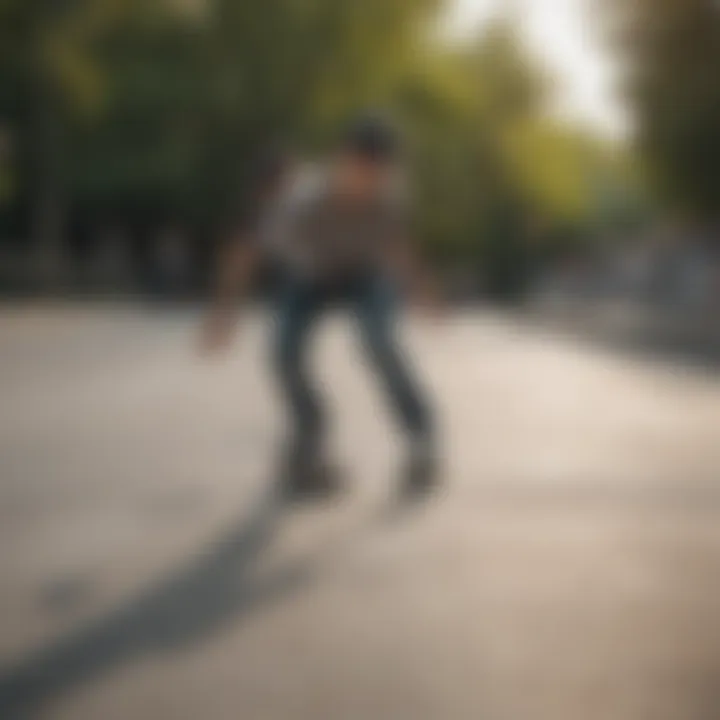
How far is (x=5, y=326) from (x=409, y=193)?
16.5 m

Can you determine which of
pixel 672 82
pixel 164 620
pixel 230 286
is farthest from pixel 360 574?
pixel 672 82

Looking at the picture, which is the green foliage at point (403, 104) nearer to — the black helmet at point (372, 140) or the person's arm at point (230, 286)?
the person's arm at point (230, 286)

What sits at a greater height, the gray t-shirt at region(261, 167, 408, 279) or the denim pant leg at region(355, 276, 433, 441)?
the gray t-shirt at region(261, 167, 408, 279)

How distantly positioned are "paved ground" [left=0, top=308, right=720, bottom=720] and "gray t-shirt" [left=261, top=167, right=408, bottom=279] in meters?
0.95

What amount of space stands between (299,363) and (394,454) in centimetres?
102

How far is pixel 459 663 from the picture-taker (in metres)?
3.59

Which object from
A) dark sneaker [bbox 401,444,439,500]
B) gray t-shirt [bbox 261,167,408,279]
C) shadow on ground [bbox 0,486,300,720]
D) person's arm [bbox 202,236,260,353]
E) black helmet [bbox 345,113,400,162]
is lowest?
dark sneaker [bbox 401,444,439,500]

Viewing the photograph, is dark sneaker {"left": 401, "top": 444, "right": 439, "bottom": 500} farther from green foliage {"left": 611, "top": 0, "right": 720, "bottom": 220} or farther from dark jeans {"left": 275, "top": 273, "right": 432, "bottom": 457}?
green foliage {"left": 611, "top": 0, "right": 720, "bottom": 220}

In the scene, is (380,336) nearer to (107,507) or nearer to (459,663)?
(107,507)

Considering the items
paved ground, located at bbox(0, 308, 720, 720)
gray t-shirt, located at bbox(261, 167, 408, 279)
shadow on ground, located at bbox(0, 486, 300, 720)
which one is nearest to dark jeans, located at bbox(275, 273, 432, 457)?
gray t-shirt, located at bbox(261, 167, 408, 279)

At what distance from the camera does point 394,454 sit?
7535 millimetres

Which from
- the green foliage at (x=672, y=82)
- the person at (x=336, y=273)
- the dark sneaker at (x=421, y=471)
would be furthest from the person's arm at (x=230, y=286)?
the green foliage at (x=672, y=82)

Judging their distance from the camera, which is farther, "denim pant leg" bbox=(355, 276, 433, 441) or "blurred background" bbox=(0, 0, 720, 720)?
"denim pant leg" bbox=(355, 276, 433, 441)

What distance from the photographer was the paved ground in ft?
11.0
